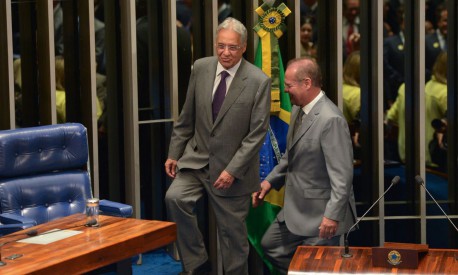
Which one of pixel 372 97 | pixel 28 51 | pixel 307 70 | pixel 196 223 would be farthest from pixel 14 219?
pixel 372 97

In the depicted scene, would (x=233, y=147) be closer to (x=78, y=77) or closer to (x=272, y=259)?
(x=272, y=259)

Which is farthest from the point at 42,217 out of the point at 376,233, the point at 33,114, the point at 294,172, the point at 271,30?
the point at 376,233

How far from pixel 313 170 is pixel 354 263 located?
36.1 inches

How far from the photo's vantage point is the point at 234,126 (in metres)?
4.92

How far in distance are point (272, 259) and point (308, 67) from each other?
1.00 meters

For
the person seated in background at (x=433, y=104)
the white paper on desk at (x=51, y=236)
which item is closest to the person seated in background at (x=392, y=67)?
the person seated in background at (x=433, y=104)

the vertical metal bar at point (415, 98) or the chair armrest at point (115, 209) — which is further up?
the vertical metal bar at point (415, 98)

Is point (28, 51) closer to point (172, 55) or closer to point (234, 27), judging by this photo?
point (172, 55)

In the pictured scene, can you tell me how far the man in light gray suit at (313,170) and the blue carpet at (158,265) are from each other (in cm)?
93

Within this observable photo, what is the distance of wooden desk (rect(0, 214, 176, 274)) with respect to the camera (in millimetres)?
3602

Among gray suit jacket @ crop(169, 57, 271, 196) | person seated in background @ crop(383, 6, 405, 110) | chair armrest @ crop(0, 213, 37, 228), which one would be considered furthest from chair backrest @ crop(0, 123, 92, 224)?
person seated in background @ crop(383, 6, 405, 110)

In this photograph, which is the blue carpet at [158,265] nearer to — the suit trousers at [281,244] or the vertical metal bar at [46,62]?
the suit trousers at [281,244]

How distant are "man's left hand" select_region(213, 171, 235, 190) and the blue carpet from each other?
880 millimetres

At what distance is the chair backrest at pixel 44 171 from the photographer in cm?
468
